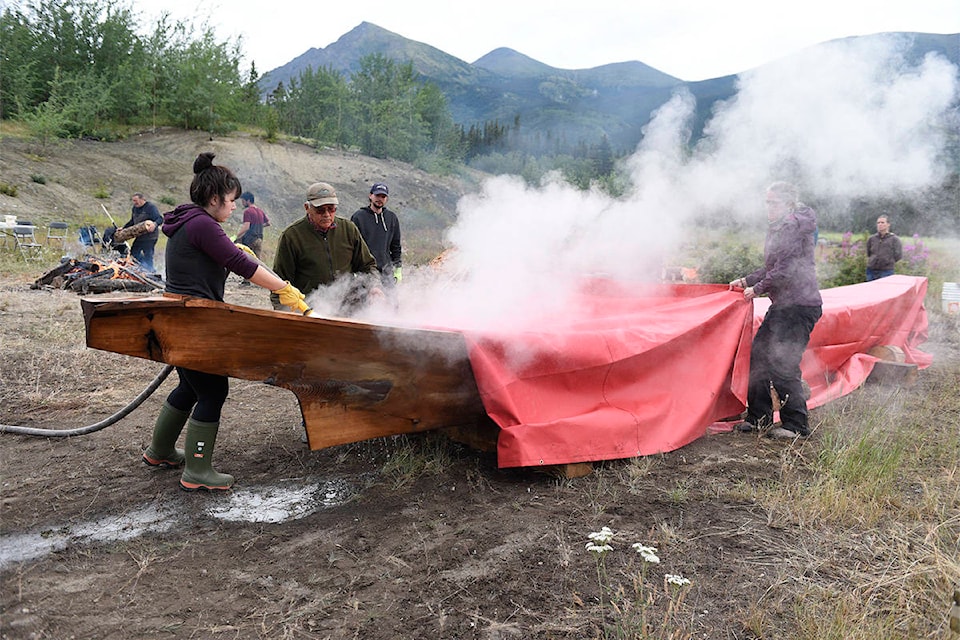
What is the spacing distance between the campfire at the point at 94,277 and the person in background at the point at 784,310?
940 centimetres

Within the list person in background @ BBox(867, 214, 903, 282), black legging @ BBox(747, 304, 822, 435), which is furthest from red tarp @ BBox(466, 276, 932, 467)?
person in background @ BBox(867, 214, 903, 282)

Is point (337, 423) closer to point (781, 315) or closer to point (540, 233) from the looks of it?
point (540, 233)

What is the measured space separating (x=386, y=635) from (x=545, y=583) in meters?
0.71

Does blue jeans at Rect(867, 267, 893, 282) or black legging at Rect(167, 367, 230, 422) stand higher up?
blue jeans at Rect(867, 267, 893, 282)

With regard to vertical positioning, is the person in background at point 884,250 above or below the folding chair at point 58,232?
above

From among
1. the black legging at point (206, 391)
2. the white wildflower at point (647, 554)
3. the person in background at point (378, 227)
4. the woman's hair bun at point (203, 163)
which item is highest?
the woman's hair bun at point (203, 163)

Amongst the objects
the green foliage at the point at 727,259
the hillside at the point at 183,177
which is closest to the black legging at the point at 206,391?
the green foliage at the point at 727,259

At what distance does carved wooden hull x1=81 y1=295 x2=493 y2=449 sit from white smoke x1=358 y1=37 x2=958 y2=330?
5.27 ft

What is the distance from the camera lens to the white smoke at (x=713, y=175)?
527cm

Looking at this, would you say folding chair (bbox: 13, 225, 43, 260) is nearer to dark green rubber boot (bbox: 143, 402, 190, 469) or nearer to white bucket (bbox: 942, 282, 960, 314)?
dark green rubber boot (bbox: 143, 402, 190, 469)

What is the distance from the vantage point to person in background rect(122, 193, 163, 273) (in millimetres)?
11789

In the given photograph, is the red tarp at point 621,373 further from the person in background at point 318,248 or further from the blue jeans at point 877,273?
the blue jeans at point 877,273

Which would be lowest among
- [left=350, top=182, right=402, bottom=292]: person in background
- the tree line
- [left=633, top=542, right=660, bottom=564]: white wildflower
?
[left=633, top=542, right=660, bottom=564]: white wildflower

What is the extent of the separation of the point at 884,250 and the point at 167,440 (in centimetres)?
956
